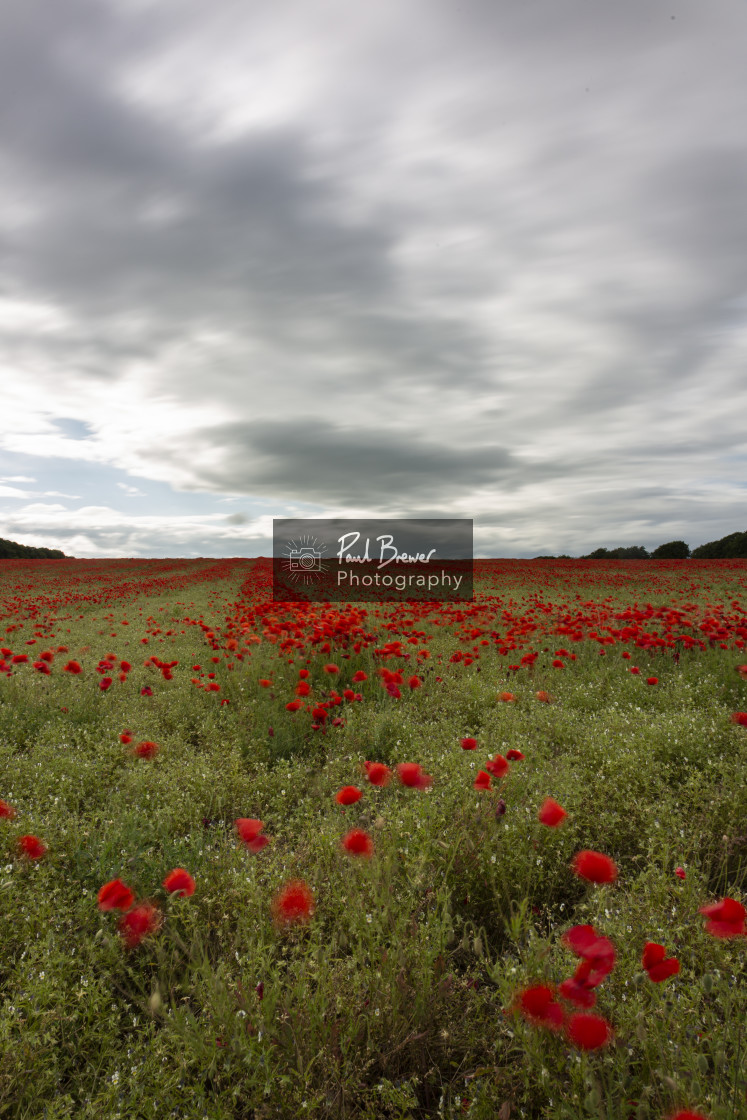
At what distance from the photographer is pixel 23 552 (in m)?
42.3

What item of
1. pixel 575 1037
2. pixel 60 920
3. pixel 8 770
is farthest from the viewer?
pixel 8 770

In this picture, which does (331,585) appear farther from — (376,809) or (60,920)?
(60,920)

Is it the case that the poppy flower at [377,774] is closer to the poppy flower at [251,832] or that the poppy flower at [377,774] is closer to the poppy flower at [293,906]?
the poppy flower at [251,832]

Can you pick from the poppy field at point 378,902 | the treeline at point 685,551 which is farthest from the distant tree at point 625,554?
the poppy field at point 378,902

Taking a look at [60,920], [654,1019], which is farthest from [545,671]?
[60,920]

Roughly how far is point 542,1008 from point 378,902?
2.93 feet

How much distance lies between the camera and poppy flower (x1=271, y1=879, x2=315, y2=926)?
108 inches

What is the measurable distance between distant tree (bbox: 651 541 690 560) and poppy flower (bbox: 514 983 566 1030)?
3840 centimetres

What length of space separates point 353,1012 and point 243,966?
63 cm

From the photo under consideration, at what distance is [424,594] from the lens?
49.1 ft

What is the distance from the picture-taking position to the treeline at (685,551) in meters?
34.9

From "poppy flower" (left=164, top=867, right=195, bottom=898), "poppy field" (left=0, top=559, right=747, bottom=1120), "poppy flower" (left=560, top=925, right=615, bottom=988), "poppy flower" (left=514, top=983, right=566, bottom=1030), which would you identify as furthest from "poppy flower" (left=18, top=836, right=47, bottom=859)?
"poppy flower" (left=560, top=925, right=615, bottom=988)

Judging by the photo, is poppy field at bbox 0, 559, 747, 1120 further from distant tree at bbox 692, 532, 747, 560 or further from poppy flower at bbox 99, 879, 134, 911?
distant tree at bbox 692, 532, 747, 560

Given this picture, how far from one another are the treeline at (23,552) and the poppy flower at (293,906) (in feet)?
143
